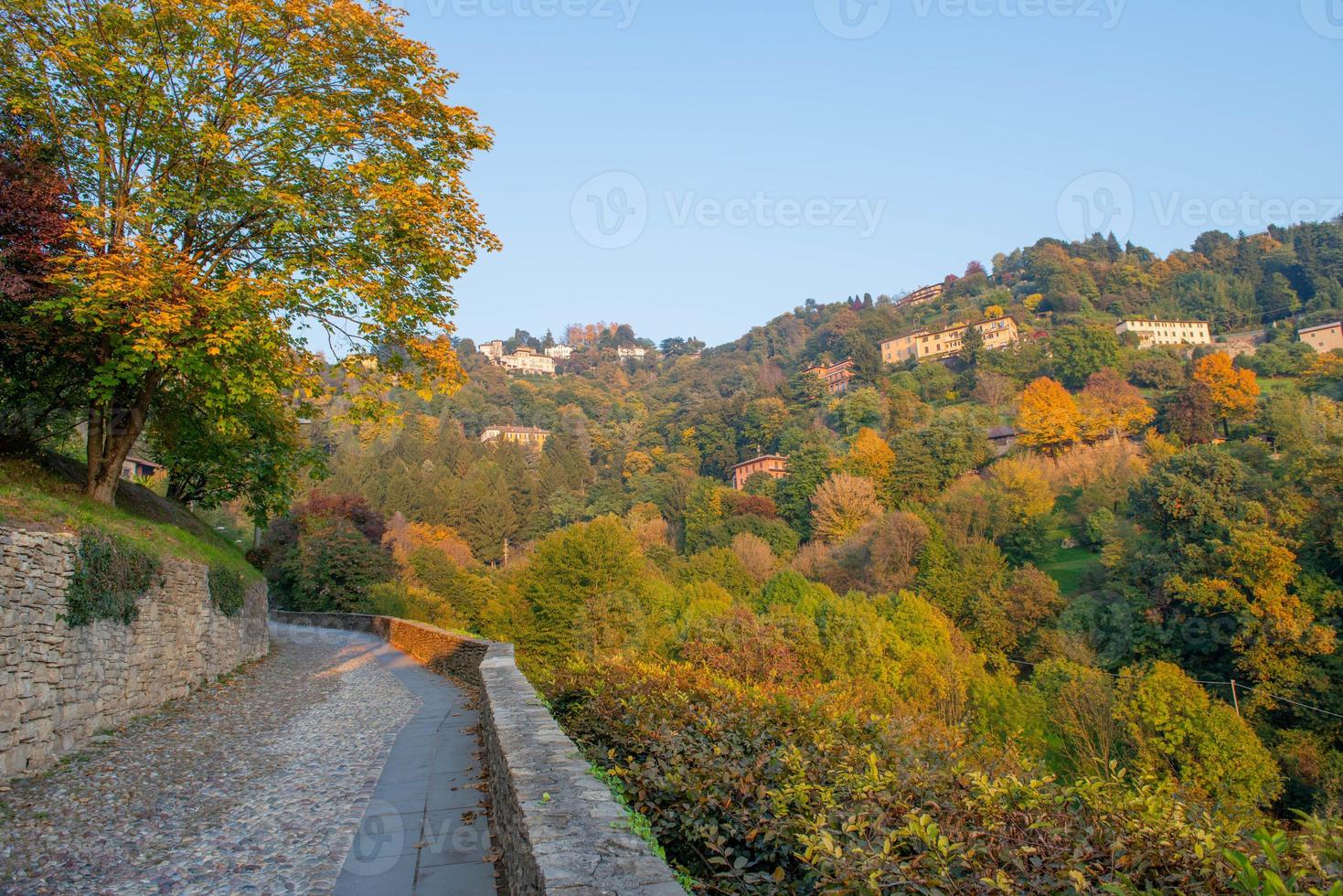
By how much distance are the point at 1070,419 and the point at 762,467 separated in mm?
36231

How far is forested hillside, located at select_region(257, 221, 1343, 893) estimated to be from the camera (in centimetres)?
357

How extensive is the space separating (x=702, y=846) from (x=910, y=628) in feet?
137

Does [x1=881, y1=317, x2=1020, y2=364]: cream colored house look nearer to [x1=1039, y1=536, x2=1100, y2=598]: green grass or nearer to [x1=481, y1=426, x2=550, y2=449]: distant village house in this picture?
[x1=481, y1=426, x2=550, y2=449]: distant village house

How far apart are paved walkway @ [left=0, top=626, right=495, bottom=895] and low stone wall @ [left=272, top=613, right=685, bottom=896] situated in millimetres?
642

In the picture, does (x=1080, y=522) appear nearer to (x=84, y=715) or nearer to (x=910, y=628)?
(x=910, y=628)

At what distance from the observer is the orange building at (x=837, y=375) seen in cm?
12275

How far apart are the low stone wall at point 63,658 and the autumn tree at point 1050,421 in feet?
260

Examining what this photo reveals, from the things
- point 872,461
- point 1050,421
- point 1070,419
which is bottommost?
point 872,461

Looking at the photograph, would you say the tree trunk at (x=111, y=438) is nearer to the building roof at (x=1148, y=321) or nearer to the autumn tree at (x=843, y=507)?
the autumn tree at (x=843, y=507)

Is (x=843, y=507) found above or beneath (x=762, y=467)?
beneath

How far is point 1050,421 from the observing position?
78.1 meters

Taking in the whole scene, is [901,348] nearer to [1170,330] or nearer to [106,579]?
[1170,330]

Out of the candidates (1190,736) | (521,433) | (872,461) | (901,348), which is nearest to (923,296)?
(901,348)

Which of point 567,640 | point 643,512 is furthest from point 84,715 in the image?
point 643,512
